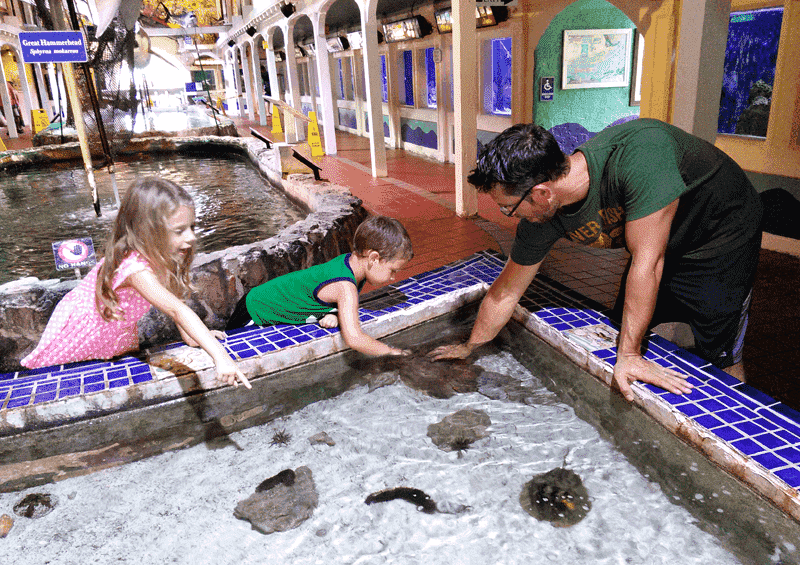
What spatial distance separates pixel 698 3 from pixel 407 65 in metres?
9.98

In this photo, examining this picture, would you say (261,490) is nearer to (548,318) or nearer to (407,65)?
(548,318)

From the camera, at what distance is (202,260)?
129 inches

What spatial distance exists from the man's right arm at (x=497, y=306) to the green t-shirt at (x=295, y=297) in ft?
2.26

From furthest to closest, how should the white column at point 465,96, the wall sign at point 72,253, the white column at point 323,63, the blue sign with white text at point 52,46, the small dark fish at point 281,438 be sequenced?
the white column at point 323,63 → the white column at point 465,96 → the blue sign with white text at point 52,46 → the wall sign at point 72,253 → the small dark fish at point 281,438

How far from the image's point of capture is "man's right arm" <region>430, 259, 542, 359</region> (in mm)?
2709

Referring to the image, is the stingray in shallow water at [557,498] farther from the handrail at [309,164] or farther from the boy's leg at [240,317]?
the handrail at [309,164]

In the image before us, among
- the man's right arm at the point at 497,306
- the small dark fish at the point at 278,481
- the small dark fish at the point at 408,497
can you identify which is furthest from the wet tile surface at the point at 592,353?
the small dark fish at the point at 408,497

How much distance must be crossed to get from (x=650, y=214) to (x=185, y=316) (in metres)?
1.87

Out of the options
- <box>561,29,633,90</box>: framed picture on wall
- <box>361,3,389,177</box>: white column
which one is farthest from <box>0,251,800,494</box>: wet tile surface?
<box>361,3,389,177</box>: white column

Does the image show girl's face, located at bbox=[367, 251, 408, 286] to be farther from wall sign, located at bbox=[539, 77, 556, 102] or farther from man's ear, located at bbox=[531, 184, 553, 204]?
wall sign, located at bbox=[539, 77, 556, 102]


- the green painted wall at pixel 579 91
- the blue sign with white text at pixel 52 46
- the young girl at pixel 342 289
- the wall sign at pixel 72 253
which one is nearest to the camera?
the young girl at pixel 342 289

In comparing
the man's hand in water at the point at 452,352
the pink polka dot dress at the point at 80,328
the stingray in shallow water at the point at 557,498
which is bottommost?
the stingray in shallow water at the point at 557,498

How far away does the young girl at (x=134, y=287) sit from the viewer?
2.26m

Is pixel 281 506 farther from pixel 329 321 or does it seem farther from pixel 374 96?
pixel 374 96
